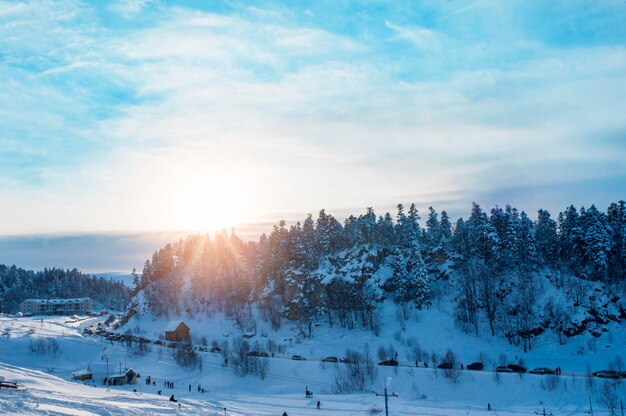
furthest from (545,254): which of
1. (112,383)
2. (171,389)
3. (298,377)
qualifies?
(112,383)

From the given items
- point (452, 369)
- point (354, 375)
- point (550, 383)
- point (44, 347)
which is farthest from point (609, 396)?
point (44, 347)

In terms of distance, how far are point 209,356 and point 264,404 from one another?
29065 mm

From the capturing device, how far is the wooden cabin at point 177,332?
328 feet

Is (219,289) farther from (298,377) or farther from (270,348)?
(298,377)

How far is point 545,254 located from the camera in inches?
3681

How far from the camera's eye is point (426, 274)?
93312 millimetres

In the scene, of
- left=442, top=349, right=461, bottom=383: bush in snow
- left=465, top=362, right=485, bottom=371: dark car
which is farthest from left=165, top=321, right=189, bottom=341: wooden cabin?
left=465, top=362, right=485, bottom=371: dark car

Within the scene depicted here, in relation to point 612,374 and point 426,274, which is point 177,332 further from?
point 612,374

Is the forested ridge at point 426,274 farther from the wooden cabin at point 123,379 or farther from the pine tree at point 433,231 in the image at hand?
the wooden cabin at point 123,379

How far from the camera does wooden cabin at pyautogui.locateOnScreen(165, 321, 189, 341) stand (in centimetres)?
10012

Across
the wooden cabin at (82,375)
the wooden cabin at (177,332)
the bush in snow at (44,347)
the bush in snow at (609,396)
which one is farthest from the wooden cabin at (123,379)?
the bush in snow at (609,396)

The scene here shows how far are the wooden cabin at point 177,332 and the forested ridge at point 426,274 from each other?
439 inches

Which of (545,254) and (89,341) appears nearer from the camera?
(545,254)

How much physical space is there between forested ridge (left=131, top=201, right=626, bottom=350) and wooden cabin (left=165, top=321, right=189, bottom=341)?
36.6ft
